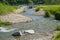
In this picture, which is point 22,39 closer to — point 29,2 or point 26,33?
point 26,33

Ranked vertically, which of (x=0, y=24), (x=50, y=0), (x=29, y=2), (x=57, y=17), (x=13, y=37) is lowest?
(x=29, y=2)

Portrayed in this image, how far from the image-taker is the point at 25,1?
481 ft

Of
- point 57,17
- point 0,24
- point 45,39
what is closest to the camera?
point 45,39

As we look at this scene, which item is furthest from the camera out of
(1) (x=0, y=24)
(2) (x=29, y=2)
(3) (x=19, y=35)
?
(2) (x=29, y=2)

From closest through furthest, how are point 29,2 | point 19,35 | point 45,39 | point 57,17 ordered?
point 45,39
point 19,35
point 57,17
point 29,2

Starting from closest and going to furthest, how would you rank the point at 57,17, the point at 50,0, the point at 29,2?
the point at 57,17, the point at 50,0, the point at 29,2

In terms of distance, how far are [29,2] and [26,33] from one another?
120167 millimetres

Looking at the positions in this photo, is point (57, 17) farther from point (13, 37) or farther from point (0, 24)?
point (13, 37)

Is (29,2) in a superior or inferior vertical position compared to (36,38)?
inferior

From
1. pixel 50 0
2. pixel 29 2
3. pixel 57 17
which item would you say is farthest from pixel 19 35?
pixel 29 2

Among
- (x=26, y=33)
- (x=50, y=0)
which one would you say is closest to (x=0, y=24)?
(x=26, y=33)

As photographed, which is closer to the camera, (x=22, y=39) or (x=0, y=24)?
(x=22, y=39)

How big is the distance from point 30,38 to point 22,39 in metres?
1.07

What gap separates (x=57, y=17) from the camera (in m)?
45.5
